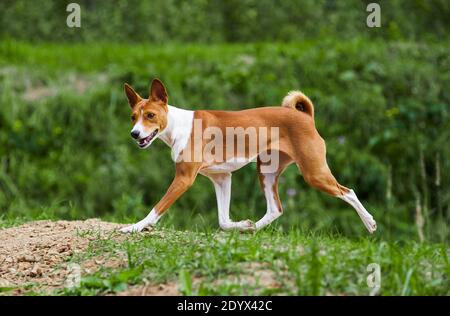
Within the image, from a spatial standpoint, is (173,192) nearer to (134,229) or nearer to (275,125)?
(134,229)

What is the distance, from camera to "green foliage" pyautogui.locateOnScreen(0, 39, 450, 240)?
35.2 feet

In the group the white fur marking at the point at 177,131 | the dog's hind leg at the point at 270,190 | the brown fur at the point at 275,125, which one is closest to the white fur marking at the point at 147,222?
the brown fur at the point at 275,125

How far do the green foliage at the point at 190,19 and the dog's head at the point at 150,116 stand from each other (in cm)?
920

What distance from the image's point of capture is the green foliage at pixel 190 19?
1480cm

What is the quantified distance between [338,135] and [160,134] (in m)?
5.88

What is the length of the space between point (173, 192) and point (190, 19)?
9643 mm

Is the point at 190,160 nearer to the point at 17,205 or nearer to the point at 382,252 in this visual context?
the point at 382,252

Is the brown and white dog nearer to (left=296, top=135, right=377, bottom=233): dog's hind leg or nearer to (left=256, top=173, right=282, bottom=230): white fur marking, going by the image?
(left=296, top=135, right=377, bottom=233): dog's hind leg

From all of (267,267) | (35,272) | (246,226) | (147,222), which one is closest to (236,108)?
(246,226)

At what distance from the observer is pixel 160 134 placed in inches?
230

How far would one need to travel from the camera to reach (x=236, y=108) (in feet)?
38.2

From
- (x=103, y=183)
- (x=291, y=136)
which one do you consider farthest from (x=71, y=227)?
(x=103, y=183)

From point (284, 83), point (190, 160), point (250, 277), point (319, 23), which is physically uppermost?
point (319, 23)

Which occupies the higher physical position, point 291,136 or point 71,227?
point 291,136
